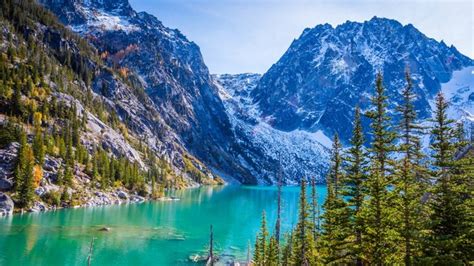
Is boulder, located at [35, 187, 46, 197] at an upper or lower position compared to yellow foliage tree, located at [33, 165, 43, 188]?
lower

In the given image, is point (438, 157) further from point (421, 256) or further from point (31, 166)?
point (31, 166)

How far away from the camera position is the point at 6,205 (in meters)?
89.4

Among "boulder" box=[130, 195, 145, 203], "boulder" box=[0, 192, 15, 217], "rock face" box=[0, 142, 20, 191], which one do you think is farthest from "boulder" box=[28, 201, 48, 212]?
"boulder" box=[130, 195, 145, 203]

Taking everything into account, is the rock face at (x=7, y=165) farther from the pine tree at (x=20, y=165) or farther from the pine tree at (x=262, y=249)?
the pine tree at (x=262, y=249)

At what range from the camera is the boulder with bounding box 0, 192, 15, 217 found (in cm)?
8844

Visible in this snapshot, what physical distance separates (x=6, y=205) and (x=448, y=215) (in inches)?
3798

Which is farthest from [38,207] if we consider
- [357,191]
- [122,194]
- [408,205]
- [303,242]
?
[408,205]

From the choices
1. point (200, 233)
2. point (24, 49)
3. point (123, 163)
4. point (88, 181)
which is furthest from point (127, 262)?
point (24, 49)

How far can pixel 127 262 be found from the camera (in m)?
61.3

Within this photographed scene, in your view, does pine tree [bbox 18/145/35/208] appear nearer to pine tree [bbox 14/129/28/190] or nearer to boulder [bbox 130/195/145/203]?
pine tree [bbox 14/129/28/190]

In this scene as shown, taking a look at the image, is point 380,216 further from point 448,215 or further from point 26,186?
point 26,186

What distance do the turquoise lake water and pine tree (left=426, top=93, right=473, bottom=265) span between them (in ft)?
155

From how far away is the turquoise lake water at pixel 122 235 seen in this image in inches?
2437

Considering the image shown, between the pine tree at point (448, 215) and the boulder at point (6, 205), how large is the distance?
94.6m
